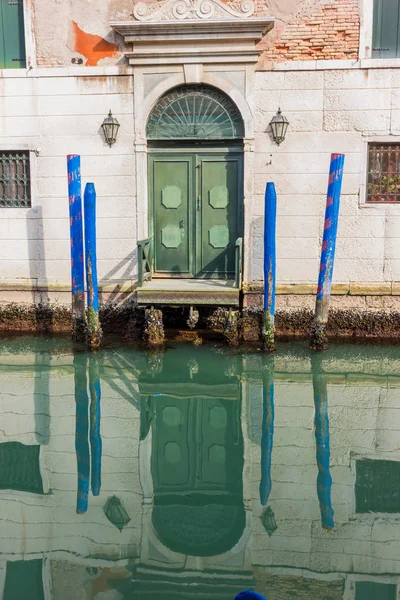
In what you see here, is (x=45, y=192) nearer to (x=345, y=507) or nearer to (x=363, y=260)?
(x=363, y=260)

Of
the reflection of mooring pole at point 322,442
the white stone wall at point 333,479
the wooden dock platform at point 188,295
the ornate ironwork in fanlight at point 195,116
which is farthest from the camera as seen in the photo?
the ornate ironwork in fanlight at point 195,116

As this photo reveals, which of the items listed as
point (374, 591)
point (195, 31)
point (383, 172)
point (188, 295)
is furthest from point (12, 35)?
point (374, 591)

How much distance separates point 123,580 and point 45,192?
5.81 m

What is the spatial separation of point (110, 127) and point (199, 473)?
4661 mm

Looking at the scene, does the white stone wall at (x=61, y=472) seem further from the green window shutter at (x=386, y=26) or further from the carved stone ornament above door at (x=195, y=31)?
the green window shutter at (x=386, y=26)

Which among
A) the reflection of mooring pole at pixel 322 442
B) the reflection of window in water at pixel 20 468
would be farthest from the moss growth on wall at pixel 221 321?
the reflection of window in water at pixel 20 468

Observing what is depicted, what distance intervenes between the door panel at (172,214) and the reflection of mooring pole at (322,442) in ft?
7.06

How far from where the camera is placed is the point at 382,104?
804 centimetres

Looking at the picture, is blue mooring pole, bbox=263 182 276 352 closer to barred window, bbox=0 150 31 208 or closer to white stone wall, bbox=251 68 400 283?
white stone wall, bbox=251 68 400 283

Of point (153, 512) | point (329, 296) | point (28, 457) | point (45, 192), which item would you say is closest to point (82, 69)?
point (45, 192)

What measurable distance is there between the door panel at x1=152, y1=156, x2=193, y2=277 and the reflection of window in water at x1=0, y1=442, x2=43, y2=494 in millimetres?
3686

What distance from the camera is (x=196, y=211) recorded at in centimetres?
858

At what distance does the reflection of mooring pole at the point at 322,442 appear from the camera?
4.42 metres

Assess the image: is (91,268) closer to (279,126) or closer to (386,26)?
(279,126)
